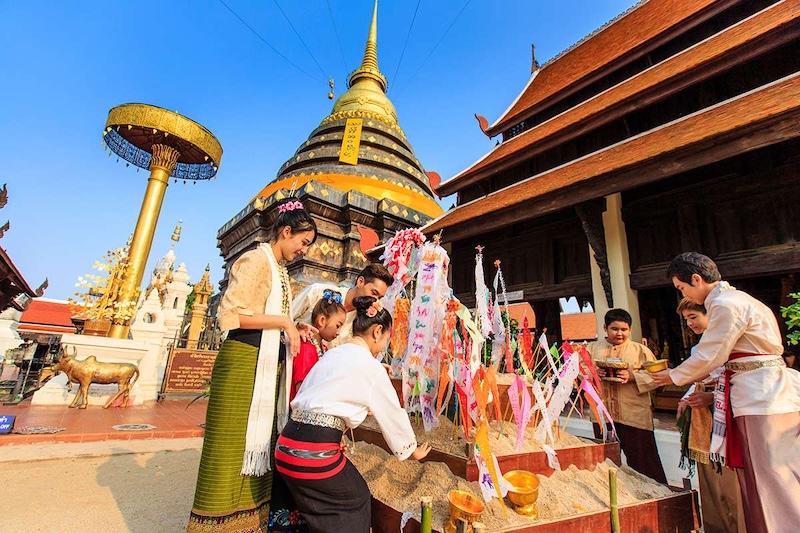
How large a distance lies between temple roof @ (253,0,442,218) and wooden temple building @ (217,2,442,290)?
1.6 inches

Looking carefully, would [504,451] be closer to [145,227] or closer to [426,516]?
[426,516]

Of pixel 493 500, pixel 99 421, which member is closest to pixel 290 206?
pixel 493 500

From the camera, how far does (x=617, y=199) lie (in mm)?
6207

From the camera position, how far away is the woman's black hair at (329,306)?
7.41ft

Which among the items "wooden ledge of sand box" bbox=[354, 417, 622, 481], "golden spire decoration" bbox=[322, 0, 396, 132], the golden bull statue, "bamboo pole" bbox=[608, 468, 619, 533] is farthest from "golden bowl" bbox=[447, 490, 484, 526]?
"golden spire decoration" bbox=[322, 0, 396, 132]

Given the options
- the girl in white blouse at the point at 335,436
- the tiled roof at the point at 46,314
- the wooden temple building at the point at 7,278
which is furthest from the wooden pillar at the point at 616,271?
the tiled roof at the point at 46,314

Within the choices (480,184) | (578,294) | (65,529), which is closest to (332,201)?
(480,184)

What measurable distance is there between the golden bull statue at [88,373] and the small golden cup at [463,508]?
294 inches

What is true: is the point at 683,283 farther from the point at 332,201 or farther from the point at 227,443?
the point at 332,201

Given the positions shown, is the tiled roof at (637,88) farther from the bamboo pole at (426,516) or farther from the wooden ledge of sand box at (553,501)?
the bamboo pole at (426,516)

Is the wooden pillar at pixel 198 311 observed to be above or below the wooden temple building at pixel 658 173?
below

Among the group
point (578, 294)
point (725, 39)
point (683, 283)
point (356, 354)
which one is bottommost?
point (356, 354)

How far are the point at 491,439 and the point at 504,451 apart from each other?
5.6 inches

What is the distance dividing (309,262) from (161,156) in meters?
5.95
